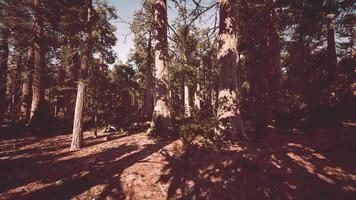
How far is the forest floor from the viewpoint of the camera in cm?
480

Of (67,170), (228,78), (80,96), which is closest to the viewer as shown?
(67,170)

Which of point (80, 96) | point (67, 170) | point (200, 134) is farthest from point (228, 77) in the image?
point (67, 170)

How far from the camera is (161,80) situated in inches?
394

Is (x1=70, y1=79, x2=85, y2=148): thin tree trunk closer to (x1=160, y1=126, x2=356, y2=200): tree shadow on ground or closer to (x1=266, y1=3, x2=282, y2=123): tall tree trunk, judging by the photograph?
(x1=160, y1=126, x2=356, y2=200): tree shadow on ground

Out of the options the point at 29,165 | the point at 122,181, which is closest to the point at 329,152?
the point at 122,181

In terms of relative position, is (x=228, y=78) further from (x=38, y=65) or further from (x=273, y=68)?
(x=38, y=65)

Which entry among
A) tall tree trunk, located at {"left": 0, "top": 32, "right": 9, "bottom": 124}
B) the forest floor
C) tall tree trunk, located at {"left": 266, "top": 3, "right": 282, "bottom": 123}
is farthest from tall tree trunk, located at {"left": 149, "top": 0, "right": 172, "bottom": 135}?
tall tree trunk, located at {"left": 0, "top": 32, "right": 9, "bottom": 124}

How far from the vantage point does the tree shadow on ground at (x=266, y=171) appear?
481cm

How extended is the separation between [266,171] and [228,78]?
380cm

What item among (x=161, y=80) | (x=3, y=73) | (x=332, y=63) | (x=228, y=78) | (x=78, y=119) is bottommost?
(x=78, y=119)

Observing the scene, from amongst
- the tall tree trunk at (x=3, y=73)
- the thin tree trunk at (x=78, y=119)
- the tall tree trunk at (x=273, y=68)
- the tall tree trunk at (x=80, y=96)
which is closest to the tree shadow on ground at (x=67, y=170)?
the thin tree trunk at (x=78, y=119)

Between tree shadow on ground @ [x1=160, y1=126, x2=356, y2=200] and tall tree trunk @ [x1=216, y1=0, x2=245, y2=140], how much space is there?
0.91 metres

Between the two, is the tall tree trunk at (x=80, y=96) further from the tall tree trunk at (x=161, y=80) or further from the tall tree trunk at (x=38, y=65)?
the tall tree trunk at (x=38, y=65)

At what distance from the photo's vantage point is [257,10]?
35.6 feet
